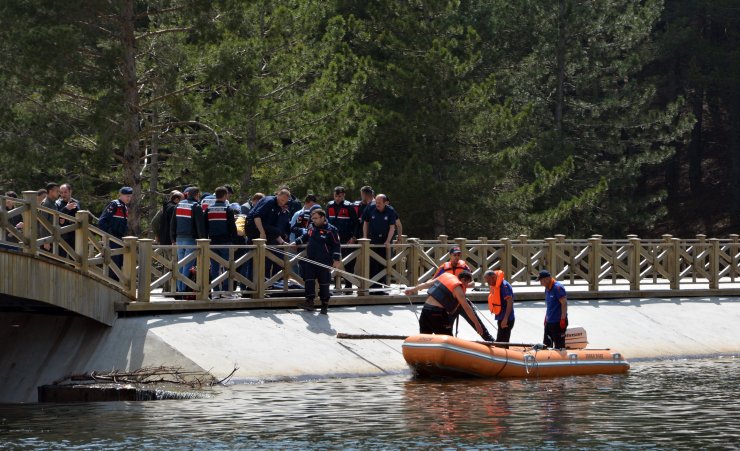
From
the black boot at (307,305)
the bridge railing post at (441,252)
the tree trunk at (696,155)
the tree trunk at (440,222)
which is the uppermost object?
the tree trunk at (696,155)

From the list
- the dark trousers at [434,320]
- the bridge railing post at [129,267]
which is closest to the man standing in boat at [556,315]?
the dark trousers at [434,320]

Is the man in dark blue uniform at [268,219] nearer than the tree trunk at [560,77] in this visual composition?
Yes

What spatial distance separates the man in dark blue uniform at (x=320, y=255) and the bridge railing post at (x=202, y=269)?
6.19ft

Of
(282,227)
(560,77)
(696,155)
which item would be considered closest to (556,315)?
(282,227)

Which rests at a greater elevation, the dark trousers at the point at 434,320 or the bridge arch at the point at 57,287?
the bridge arch at the point at 57,287

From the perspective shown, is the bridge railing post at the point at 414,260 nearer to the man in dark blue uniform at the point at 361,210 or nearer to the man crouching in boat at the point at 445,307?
the man in dark blue uniform at the point at 361,210

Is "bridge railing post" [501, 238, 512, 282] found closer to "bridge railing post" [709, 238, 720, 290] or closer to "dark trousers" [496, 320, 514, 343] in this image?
"dark trousers" [496, 320, 514, 343]

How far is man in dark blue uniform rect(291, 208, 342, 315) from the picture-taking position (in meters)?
23.6

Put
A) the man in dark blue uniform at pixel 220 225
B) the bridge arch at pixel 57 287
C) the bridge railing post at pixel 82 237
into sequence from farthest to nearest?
the man in dark blue uniform at pixel 220 225, the bridge railing post at pixel 82 237, the bridge arch at pixel 57 287

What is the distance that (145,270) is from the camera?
72.4ft

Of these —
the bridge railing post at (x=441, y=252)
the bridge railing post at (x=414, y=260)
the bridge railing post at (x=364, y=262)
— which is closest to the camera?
the bridge railing post at (x=364, y=262)

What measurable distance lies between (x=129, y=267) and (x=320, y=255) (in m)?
3.36

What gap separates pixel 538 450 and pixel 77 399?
779 centimetres

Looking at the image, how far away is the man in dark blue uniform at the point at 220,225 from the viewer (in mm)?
23562
